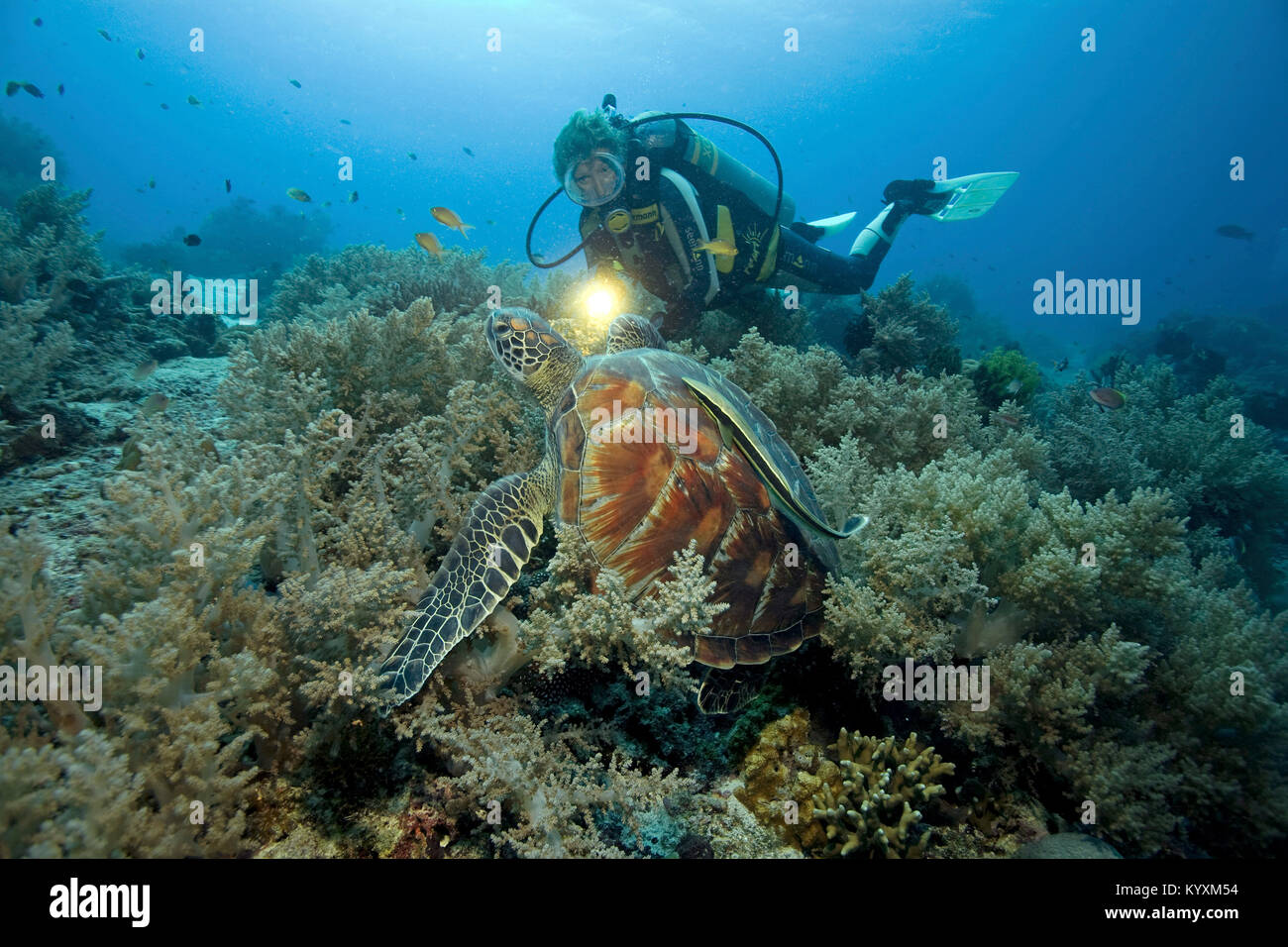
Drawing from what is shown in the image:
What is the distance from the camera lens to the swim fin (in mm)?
8953

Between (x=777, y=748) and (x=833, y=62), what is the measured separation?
77.9 meters

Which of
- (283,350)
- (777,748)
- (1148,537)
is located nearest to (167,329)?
(283,350)

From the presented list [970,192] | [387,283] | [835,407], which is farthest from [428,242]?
[970,192]

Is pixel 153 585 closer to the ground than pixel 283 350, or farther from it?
closer to the ground

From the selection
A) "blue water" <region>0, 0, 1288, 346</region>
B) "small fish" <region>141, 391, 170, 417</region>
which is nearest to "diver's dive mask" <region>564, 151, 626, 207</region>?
"small fish" <region>141, 391, 170, 417</region>

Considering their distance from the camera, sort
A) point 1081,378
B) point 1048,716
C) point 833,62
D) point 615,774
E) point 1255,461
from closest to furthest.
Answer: point 615,774 → point 1048,716 → point 1255,461 → point 1081,378 → point 833,62

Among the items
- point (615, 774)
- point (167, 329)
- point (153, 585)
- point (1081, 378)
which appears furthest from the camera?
point (1081, 378)

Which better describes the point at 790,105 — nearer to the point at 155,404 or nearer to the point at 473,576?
the point at 155,404

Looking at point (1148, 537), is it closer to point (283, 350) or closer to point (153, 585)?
point (153, 585)

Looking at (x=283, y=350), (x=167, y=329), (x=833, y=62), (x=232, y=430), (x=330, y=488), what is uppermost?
(x=833, y=62)

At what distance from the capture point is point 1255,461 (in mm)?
5262
